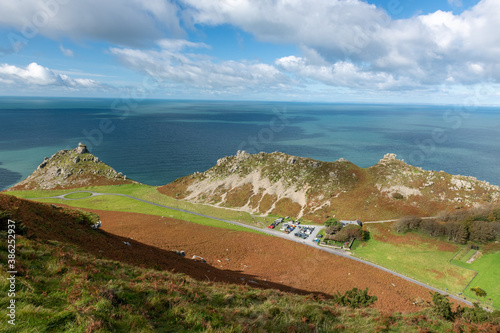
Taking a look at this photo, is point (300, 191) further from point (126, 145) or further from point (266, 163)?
point (126, 145)

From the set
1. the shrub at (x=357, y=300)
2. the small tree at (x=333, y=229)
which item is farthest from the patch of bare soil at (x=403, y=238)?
the shrub at (x=357, y=300)

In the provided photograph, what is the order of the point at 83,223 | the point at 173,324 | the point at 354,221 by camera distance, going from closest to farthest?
the point at 173,324 → the point at 83,223 → the point at 354,221

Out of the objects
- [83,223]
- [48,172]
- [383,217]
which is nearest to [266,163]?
[383,217]

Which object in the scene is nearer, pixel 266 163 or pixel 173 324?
pixel 173 324

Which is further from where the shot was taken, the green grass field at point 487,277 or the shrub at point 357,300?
the green grass field at point 487,277

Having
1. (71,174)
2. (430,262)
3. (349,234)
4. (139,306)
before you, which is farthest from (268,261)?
(71,174)

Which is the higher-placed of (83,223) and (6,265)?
(6,265)

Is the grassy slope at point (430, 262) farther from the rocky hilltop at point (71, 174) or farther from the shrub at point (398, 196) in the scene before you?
the rocky hilltop at point (71, 174)

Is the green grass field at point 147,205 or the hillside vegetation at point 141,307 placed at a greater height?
the hillside vegetation at point 141,307
